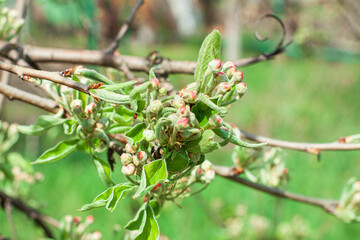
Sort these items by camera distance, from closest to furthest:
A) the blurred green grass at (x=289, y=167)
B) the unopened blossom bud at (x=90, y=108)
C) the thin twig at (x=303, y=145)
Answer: the unopened blossom bud at (x=90, y=108) → the thin twig at (x=303, y=145) → the blurred green grass at (x=289, y=167)

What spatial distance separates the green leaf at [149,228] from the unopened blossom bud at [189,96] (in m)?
0.15

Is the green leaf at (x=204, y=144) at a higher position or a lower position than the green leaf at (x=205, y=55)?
lower

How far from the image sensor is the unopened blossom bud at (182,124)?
38 cm

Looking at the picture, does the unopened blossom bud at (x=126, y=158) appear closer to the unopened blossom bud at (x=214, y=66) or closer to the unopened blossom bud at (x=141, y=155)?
the unopened blossom bud at (x=141, y=155)

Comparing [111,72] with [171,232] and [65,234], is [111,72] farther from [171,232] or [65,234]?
[171,232]

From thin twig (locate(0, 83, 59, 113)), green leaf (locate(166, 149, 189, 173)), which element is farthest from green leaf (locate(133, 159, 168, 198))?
thin twig (locate(0, 83, 59, 113))

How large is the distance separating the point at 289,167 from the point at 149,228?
5.89ft

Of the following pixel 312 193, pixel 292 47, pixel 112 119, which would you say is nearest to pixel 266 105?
pixel 292 47

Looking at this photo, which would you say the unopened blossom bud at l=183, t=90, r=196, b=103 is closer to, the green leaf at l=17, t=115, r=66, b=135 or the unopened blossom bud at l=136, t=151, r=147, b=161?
the unopened blossom bud at l=136, t=151, r=147, b=161

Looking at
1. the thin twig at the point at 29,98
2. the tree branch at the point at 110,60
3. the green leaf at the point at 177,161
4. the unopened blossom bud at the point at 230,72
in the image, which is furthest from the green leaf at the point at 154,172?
the tree branch at the point at 110,60

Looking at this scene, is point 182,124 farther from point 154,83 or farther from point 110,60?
point 110,60

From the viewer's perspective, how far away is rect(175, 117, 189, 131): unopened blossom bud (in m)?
0.38

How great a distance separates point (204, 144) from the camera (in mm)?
417

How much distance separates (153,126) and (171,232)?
1.69 metres
